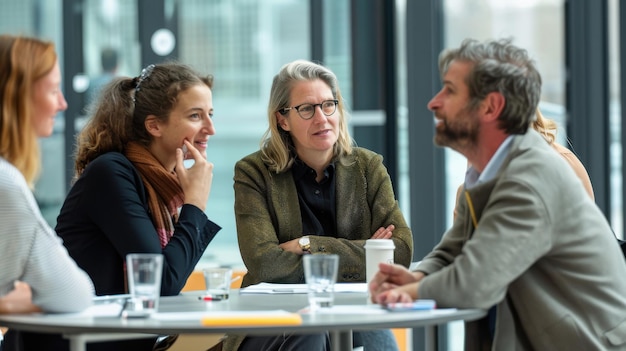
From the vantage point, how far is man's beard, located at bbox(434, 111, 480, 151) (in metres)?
2.34

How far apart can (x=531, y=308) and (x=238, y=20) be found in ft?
13.0

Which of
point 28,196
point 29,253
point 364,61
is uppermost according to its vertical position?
point 364,61

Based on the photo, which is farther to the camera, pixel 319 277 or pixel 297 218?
pixel 297 218

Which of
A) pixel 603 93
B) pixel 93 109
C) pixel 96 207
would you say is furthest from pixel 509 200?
pixel 603 93

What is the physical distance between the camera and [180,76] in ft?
10.1

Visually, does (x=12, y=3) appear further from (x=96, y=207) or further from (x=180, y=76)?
(x=96, y=207)

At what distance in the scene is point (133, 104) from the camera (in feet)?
10.0

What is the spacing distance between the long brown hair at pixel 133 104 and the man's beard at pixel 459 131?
101cm

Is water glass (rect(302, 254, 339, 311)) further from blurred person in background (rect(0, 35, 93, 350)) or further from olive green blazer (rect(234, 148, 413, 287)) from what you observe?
olive green blazer (rect(234, 148, 413, 287))

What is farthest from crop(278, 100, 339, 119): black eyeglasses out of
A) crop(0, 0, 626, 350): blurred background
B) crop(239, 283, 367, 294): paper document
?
crop(0, 0, 626, 350): blurred background

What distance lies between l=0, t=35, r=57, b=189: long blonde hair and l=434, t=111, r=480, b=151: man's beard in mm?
951

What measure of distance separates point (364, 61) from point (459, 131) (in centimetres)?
316

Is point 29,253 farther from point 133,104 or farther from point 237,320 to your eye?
point 133,104

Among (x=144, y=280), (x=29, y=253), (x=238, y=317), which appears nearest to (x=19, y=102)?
(x=29, y=253)
